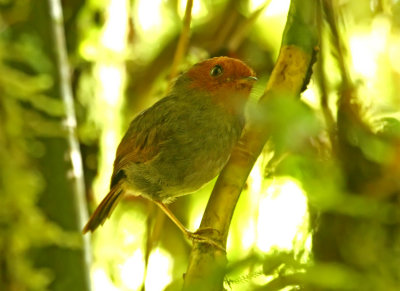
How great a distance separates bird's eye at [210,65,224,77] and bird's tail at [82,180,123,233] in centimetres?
68

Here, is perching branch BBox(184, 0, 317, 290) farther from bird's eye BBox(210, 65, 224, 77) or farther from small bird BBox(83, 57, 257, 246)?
bird's eye BBox(210, 65, 224, 77)

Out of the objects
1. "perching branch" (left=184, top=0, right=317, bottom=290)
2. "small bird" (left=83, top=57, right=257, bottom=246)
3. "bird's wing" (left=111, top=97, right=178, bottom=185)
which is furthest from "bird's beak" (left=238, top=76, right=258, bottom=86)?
"perching branch" (left=184, top=0, right=317, bottom=290)

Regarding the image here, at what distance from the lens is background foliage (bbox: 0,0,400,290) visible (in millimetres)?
1499

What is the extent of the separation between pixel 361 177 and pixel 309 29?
463mm

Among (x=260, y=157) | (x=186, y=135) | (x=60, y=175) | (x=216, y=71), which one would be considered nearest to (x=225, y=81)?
(x=216, y=71)

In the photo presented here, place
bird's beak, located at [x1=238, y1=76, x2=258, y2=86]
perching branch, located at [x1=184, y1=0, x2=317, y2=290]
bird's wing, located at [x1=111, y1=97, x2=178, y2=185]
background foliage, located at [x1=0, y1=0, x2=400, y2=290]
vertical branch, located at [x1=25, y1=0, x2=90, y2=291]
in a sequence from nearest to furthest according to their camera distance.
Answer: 1. background foliage, located at [x1=0, y1=0, x2=400, y2=290]
2. perching branch, located at [x1=184, y1=0, x2=317, y2=290]
3. vertical branch, located at [x1=25, y1=0, x2=90, y2=291]
4. bird's beak, located at [x1=238, y1=76, x2=258, y2=86]
5. bird's wing, located at [x1=111, y1=97, x2=178, y2=185]

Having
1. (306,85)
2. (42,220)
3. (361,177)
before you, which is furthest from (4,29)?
(361,177)

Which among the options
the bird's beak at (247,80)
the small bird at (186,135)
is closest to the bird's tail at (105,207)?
the small bird at (186,135)

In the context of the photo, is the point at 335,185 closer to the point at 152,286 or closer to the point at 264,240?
the point at 264,240

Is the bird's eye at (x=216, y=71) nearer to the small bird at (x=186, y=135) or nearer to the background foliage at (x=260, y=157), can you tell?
the small bird at (x=186, y=135)

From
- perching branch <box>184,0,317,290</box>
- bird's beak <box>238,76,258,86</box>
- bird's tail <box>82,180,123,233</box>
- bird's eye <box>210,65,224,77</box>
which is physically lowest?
perching branch <box>184,0,317,290</box>

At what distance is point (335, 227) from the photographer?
1857 mm

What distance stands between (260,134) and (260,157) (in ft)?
2.04

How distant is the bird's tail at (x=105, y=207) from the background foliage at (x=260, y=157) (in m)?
0.18
